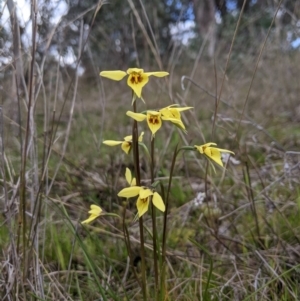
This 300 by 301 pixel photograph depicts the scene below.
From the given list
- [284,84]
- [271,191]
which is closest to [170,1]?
[284,84]

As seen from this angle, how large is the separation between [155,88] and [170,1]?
4385 millimetres

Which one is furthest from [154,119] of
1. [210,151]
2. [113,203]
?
[113,203]

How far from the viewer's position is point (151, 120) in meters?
0.73

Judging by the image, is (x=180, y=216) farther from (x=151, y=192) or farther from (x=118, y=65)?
(x=118, y=65)

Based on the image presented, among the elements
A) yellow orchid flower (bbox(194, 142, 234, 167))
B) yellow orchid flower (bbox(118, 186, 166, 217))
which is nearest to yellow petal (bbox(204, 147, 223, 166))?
yellow orchid flower (bbox(194, 142, 234, 167))

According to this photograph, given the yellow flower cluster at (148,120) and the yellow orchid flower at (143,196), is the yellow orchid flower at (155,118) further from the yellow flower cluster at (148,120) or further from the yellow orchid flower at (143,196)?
the yellow orchid flower at (143,196)

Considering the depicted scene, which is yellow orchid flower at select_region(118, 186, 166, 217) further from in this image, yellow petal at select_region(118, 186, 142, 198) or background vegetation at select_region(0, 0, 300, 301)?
background vegetation at select_region(0, 0, 300, 301)

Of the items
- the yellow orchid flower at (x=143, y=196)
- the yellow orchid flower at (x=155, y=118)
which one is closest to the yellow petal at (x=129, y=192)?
the yellow orchid flower at (x=143, y=196)

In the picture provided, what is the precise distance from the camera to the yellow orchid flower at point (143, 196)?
71 centimetres

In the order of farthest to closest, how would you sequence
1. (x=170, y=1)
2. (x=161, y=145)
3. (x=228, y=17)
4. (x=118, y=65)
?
1. (x=170, y=1)
2. (x=228, y=17)
3. (x=118, y=65)
4. (x=161, y=145)

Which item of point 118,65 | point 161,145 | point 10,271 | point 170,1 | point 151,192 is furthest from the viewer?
point 170,1

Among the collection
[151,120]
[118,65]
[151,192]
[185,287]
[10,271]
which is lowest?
[185,287]

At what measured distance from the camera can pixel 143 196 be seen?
71 centimetres

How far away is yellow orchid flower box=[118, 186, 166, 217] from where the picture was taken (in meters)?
0.71
